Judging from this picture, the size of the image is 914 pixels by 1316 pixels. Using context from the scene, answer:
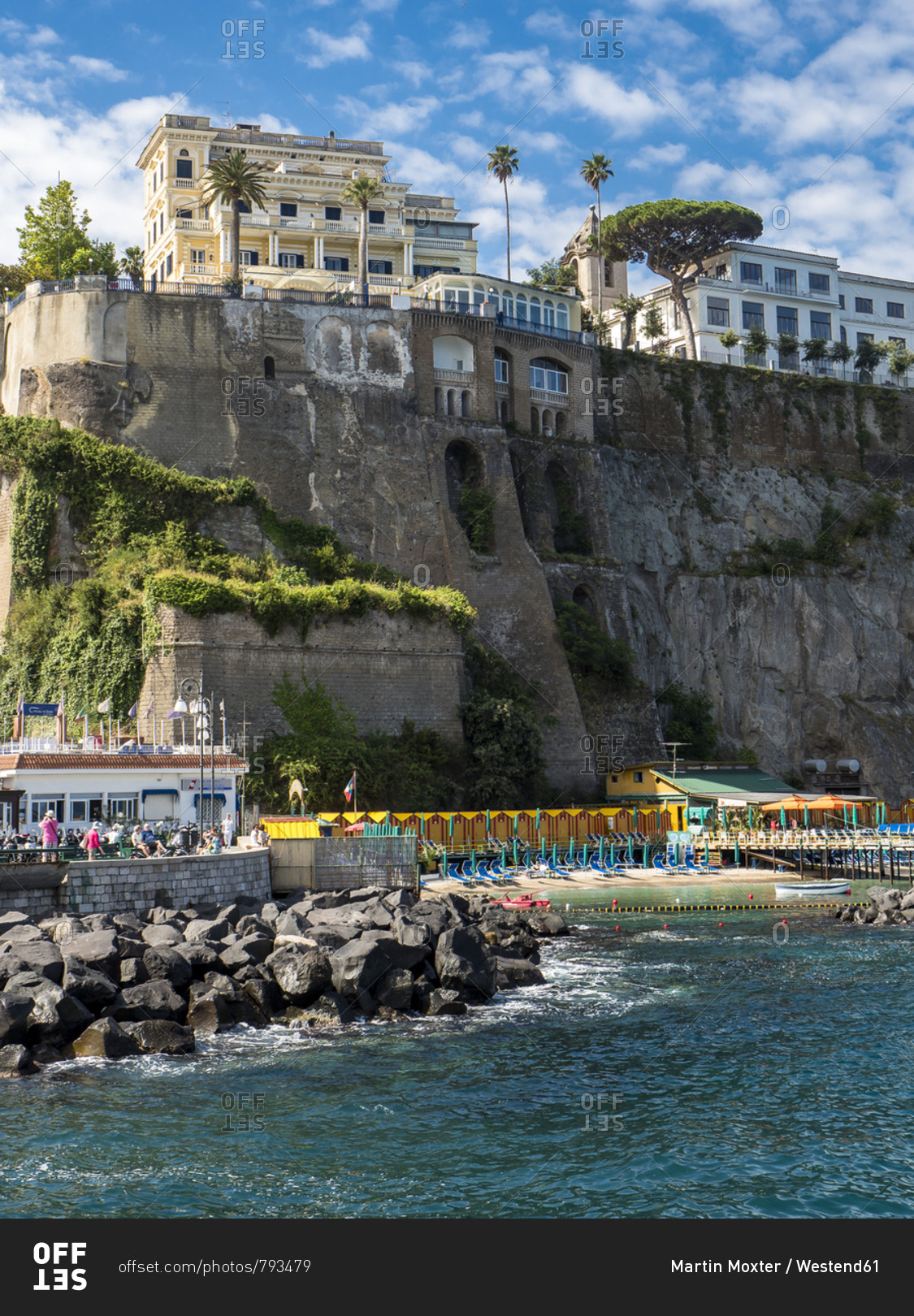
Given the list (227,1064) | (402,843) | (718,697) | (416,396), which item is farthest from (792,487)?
(227,1064)

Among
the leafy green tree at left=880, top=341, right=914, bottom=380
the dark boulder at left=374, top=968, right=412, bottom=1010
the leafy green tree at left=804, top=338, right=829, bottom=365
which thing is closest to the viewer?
the dark boulder at left=374, top=968, right=412, bottom=1010

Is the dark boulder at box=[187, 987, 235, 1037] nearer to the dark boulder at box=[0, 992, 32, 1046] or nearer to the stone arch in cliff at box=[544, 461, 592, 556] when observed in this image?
the dark boulder at box=[0, 992, 32, 1046]

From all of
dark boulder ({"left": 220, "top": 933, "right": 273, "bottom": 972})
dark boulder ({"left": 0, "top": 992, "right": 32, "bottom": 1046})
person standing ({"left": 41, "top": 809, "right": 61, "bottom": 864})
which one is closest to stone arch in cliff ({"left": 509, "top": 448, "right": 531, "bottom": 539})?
person standing ({"left": 41, "top": 809, "right": 61, "bottom": 864})

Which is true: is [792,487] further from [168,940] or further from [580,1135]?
[580,1135]

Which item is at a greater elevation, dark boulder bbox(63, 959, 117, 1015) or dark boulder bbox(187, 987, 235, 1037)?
dark boulder bbox(63, 959, 117, 1015)

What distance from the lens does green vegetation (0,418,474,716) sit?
46.7 metres

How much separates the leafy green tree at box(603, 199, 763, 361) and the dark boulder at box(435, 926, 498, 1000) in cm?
5434

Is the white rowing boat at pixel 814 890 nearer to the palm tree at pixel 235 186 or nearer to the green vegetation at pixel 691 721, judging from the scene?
the green vegetation at pixel 691 721

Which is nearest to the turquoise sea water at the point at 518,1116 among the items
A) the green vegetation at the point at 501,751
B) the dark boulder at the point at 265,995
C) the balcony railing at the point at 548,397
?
the dark boulder at the point at 265,995

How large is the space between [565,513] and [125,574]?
76.8 ft

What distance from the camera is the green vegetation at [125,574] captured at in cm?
4666
